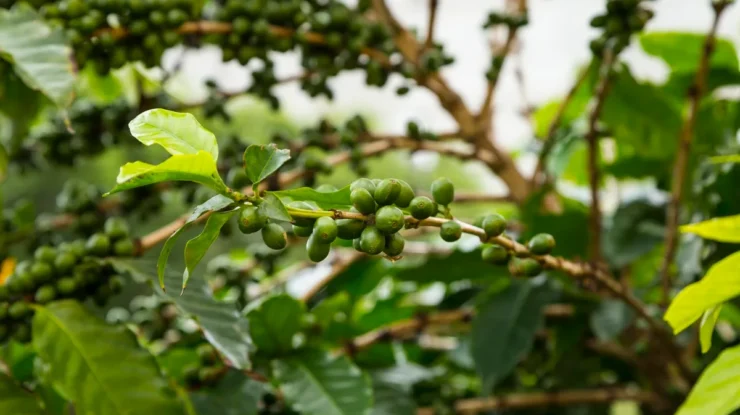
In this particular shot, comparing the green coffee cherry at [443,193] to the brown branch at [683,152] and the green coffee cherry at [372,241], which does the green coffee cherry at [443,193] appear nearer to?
the green coffee cherry at [372,241]

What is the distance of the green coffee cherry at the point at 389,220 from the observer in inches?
15.4

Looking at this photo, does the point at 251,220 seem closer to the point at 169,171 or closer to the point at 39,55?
the point at 169,171

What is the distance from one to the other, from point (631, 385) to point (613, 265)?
25 cm

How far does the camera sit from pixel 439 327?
39.0 inches

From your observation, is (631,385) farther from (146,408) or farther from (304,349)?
(146,408)

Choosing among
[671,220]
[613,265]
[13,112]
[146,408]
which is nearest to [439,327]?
[613,265]

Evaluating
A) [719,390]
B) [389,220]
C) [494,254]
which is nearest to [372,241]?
[389,220]

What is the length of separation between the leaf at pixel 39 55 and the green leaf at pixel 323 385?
326mm

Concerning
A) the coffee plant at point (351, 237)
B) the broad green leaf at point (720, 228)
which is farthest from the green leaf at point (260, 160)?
the broad green leaf at point (720, 228)

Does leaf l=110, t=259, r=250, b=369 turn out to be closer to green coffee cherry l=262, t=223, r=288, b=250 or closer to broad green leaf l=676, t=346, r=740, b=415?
green coffee cherry l=262, t=223, r=288, b=250

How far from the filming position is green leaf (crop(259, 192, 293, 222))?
388mm

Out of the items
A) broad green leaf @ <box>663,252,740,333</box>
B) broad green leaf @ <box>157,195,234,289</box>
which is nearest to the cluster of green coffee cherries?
broad green leaf @ <box>157,195,234,289</box>

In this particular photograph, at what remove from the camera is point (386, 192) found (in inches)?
16.0

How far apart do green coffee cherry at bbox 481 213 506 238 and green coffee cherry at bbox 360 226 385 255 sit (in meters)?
0.09
